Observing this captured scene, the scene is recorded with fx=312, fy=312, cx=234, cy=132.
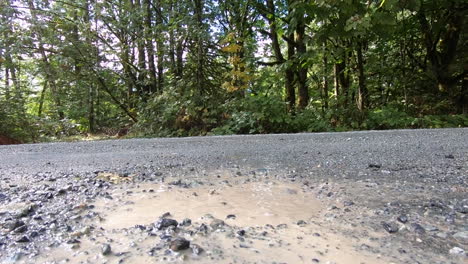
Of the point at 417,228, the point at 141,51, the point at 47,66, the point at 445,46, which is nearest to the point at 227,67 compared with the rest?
the point at 141,51

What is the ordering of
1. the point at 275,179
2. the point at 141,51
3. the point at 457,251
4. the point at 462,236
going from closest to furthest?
the point at 457,251 → the point at 462,236 → the point at 275,179 → the point at 141,51

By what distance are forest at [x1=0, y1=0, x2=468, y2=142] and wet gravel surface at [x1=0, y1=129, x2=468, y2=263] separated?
3045 mm

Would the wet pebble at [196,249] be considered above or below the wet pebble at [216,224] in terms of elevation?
below

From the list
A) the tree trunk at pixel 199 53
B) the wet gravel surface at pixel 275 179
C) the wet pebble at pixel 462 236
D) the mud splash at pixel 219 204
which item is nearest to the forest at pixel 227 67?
the tree trunk at pixel 199 53

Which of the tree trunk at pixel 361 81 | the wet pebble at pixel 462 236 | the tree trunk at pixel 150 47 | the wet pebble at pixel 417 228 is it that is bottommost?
the wet pebble at pixel 462 236

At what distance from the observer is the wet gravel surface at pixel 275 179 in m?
1.14

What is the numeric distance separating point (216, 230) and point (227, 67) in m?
7.20

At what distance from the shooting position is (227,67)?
322 inches

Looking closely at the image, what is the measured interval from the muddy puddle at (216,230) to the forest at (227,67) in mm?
4524

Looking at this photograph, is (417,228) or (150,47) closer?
(417,228)

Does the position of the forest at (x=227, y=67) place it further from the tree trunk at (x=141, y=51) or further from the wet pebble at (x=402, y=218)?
the wet pebble at (x=402, y=218)

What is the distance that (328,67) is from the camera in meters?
10.3

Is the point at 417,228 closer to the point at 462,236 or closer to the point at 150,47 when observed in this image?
the point at 462,236

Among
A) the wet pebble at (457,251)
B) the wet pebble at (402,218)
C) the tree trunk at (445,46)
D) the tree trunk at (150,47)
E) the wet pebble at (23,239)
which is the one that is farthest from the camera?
the tree trunk at (150,47)
